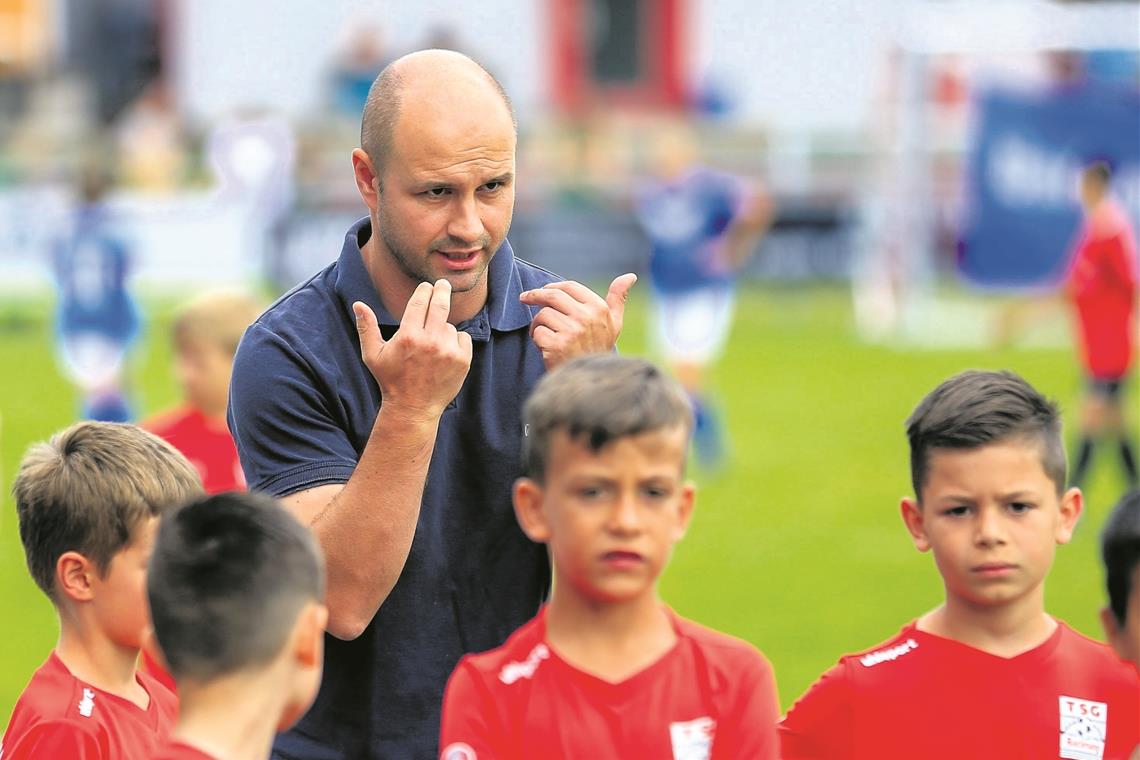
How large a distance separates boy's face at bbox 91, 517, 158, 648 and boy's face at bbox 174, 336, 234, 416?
2.91 metres

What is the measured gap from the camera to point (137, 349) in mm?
18906

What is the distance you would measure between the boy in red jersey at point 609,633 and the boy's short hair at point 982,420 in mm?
738

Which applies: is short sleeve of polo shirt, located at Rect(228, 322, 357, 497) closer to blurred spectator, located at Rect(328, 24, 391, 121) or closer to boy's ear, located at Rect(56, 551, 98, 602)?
boy's ear, located at Rect(56, 551, 98, 602)

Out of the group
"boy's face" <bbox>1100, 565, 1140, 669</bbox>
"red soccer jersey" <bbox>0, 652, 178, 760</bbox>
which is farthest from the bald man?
"boy's face" <bbox>1100, 565, 1140, 669</bbox>

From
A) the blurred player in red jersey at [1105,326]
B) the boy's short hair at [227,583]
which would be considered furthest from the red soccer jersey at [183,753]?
the blurred player in red jersey at [1105,326]

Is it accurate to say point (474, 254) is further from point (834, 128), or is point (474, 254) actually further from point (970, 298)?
point (834, 128)

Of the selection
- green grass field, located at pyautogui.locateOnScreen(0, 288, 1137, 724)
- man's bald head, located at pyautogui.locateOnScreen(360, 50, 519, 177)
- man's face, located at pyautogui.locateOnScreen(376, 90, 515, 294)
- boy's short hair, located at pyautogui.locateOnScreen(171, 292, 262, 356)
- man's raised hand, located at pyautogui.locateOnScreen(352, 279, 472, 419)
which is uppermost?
man's bald head, located at pyautogui.locateOnScreen(360, 50, 519, 177)

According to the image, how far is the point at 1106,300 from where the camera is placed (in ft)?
37.1

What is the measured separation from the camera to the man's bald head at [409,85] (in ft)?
11.5

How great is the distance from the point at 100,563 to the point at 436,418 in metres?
0.81

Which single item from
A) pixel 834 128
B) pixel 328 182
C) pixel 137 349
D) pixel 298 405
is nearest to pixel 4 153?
pixel 328 182

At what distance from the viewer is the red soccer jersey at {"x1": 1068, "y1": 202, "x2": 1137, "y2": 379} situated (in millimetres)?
11164

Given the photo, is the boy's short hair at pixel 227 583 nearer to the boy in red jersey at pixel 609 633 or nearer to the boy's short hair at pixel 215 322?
the boy in red jersey at pixel 609 633

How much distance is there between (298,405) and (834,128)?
93.6 feet
